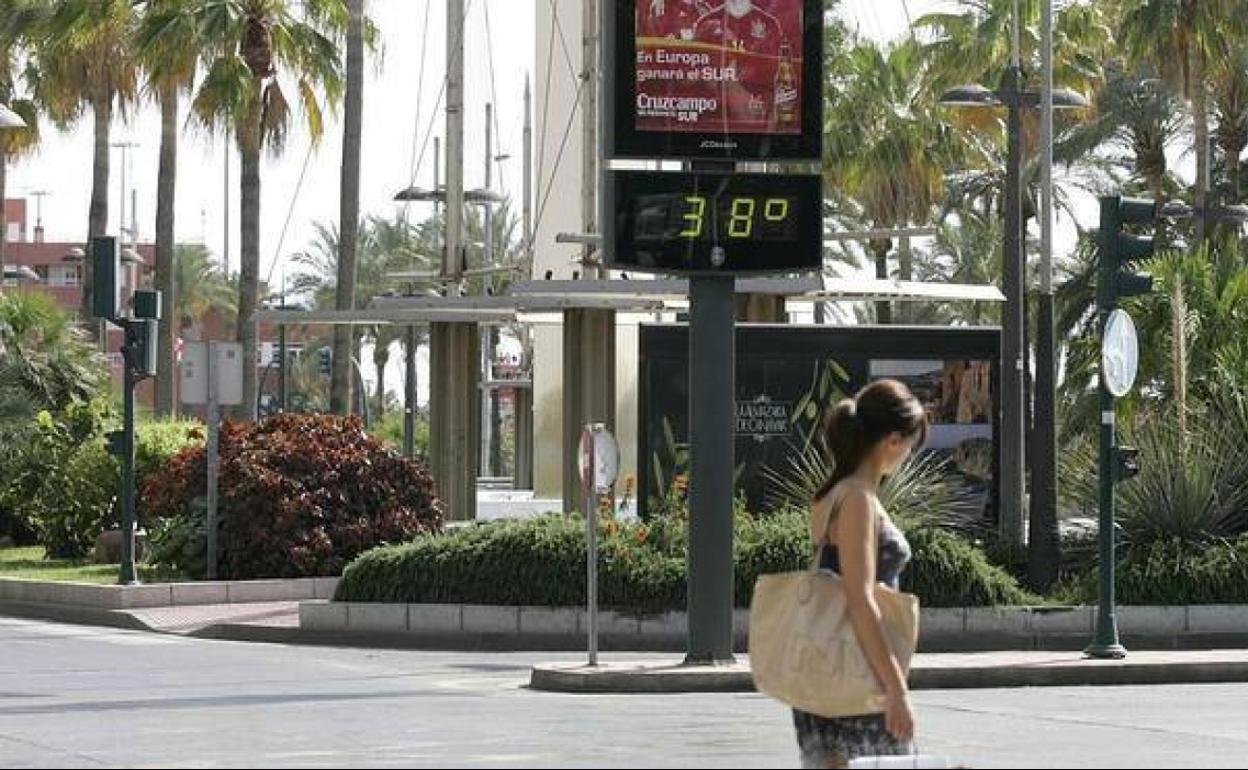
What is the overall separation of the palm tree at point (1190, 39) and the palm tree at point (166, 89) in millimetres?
17064

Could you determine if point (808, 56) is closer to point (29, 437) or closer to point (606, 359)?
point (606, 359)

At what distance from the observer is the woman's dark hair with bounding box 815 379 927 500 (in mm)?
8648

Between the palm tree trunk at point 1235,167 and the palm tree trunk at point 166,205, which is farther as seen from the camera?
the palm tree trunk at point 1235,167

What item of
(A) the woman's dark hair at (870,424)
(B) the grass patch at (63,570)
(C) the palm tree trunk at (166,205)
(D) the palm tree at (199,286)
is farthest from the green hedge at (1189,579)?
(D) the palm tree at (199,286)

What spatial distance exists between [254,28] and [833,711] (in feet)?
128

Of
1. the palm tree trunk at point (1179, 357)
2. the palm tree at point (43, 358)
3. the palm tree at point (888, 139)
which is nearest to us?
the palm tree trunk at point (1179, 357)

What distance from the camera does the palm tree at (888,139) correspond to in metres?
60.7

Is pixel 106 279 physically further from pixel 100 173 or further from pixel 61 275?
pixel 61 275

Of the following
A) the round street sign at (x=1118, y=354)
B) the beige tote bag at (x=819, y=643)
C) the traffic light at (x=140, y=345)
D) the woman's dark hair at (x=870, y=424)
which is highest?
the traffic light at (x=140, y=345)

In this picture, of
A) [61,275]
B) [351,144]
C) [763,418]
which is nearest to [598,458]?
[763,418]

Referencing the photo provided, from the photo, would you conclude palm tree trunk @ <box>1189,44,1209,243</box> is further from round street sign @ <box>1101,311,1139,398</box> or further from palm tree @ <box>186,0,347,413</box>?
round street sign @ <box>1101,311,1139,398</box>

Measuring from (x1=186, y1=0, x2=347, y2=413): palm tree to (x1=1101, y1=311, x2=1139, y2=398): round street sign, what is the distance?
80.3 ft

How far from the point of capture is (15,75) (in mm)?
61500

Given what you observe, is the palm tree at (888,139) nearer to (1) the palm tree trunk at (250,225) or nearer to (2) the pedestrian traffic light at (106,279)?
(1) the palm tree trunk at (250,225)
